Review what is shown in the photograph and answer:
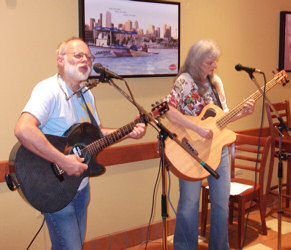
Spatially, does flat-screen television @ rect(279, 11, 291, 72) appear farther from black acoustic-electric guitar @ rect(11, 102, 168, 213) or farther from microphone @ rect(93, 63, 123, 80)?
microphone @ rect(93, 63, 123, 80)

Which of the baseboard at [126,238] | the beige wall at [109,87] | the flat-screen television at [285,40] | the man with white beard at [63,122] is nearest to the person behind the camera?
the man with white beard at [63,122]

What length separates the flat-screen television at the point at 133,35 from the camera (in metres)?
2.69

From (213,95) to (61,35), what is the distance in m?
1.15

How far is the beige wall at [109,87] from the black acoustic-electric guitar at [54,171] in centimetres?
76

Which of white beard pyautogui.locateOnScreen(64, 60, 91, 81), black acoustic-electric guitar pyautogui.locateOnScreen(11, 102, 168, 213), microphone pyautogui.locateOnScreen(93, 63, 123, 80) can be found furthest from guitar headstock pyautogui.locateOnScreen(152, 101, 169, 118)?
white beard pyautogui.locateOnScreen(64, 60, 91, 81)

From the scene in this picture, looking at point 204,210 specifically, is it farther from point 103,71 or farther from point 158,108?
point 103,71

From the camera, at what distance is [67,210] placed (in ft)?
5.97

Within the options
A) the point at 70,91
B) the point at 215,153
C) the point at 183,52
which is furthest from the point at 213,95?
the point at 70,91

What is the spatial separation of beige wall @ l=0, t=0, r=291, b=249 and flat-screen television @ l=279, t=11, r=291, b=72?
0.23ft

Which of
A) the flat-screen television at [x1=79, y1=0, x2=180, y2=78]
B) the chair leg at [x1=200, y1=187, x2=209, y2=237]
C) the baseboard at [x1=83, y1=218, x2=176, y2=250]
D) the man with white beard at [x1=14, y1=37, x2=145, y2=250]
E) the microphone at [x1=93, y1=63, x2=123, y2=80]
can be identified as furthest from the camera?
the chair leg at [x1=200, y1=187, x2=209, y2=237]

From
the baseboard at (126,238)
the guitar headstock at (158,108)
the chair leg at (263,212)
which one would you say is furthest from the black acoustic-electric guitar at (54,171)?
the chair leg at (263,212)

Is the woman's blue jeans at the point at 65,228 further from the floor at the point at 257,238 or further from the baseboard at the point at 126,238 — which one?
the floor at the point at 257,238

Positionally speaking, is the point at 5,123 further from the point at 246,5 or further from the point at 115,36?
the point at 246,5

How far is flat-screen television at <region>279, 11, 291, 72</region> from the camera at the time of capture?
3955mm
